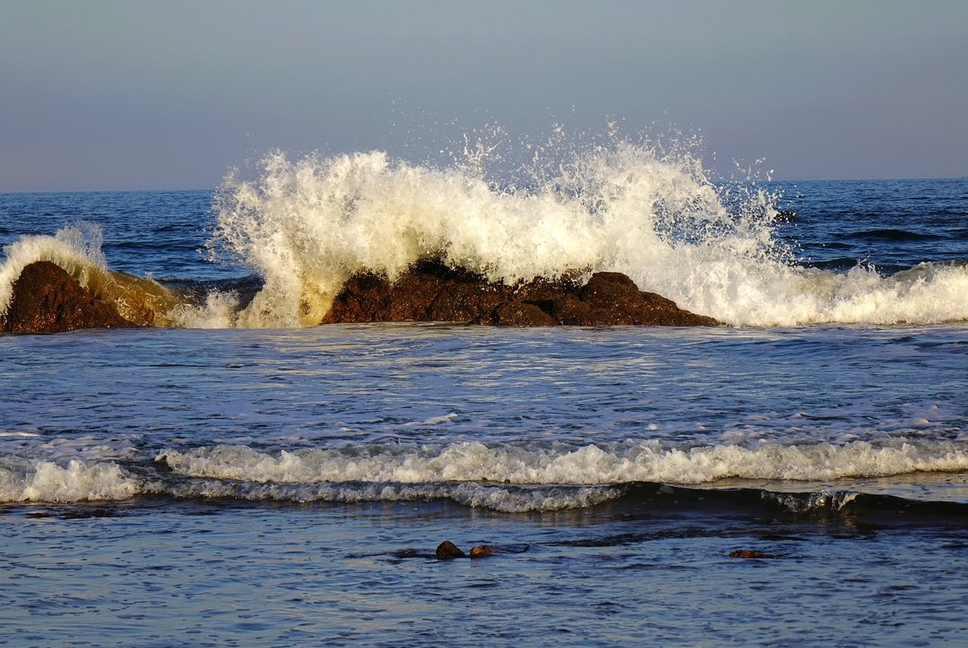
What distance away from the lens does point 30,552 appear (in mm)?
4691

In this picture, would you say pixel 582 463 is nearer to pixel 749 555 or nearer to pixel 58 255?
pixel 749 555

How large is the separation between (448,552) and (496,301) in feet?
24.9

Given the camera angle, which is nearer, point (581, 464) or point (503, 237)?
point (581, 464)

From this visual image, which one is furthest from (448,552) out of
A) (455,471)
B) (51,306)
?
(51,306)

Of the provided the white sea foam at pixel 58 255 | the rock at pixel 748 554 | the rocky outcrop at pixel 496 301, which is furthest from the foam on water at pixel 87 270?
the rock at pixel 748 554

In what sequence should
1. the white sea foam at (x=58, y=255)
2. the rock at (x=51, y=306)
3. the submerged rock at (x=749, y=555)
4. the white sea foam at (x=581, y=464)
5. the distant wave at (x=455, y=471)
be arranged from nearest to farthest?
the submerged rock at (x=749, y=555) < the distant wave at (x=455, y=471) < the white sea foam at (x=581, y=464) < the rock at (x=51, y=306) < the white sea foam at (x=58, y=255)

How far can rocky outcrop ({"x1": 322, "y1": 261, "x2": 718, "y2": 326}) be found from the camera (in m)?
11.6

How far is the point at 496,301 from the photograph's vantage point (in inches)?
473

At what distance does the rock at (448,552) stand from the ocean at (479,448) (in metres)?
0.05

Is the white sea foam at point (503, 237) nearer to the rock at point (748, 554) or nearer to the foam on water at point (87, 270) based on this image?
the foam on water at point (87, 270)

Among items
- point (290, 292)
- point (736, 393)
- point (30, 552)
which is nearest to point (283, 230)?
point (290, 292)

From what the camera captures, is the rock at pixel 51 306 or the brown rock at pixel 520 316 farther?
the rock at pixel 51 306

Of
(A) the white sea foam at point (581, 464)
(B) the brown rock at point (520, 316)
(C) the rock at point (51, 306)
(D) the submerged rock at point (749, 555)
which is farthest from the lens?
(C) the rock at point (51, 306)

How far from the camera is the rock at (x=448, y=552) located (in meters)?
4.52
